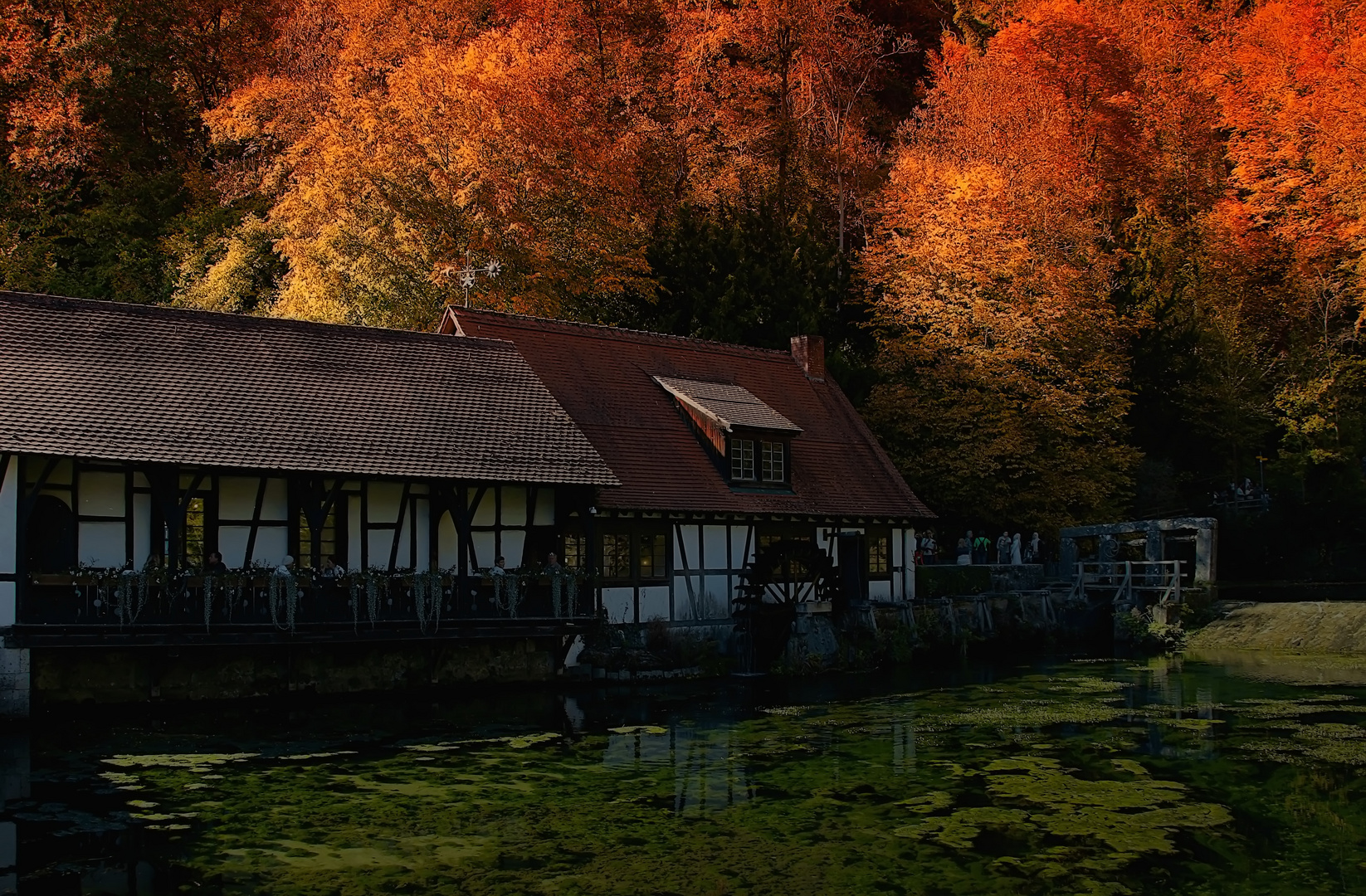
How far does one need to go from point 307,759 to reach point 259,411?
8.12 meters

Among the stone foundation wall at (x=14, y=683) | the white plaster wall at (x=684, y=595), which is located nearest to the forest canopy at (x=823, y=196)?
the white plaster wall at (x=684, y=595)

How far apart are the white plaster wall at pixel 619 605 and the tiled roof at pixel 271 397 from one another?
9.29 feet

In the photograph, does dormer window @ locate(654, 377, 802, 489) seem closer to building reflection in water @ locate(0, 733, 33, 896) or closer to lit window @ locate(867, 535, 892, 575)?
lit window @ locate(867, 535, 892, 575)

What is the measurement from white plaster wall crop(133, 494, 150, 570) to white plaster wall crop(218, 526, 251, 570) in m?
1.18

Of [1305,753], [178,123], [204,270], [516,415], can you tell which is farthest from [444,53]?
[1305,753]

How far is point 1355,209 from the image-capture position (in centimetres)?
4622

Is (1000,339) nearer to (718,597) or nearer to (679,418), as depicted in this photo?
(679,418)

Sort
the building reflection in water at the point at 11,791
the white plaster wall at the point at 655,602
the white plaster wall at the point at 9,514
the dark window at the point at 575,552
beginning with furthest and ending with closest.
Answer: the white plaster wall at the point at 655,602
the dark window at the point at 575,552
the white plaster wall at the point at 9,514
the building reflection in water at the point at 11,791

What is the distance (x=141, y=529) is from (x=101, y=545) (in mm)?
676

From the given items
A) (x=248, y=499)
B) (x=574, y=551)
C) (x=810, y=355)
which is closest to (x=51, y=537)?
(x=248, y=499)

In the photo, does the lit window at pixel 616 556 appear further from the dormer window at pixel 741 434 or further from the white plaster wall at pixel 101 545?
the white plaster wall at pixel 101 545

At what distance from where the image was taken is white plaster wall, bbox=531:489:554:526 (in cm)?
2720

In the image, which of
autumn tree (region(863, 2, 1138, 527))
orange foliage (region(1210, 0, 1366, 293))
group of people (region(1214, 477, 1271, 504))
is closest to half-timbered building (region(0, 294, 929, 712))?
autumn tree (region(863, 2, 1138, 527))

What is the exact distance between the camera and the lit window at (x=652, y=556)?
28578 mm
